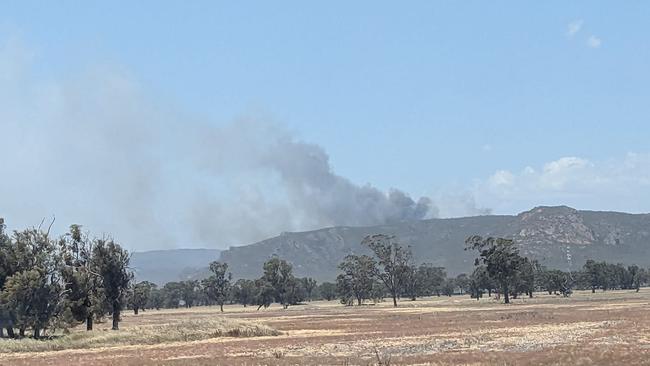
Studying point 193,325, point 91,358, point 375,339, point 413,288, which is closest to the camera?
point 91,358

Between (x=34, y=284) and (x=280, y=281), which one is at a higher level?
(x=280, y=281)

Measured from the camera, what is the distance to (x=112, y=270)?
82312mm

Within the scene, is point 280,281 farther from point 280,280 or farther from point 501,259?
point 501,259

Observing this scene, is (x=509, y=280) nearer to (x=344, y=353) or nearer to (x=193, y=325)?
(x=193, y=325)

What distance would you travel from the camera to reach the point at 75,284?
70438 mm

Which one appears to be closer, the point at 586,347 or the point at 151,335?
the point at 586,347

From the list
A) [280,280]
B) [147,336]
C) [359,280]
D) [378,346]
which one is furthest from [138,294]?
[378,346]

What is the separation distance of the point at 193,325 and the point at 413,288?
441 feet

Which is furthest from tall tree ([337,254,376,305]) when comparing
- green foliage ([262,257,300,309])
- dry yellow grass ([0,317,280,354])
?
dry yellow grass ([0,317,280,354])

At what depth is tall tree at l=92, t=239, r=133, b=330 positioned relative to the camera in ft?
265

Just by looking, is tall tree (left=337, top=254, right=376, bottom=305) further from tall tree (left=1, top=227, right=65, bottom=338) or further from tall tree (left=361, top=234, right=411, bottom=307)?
tall tree (left=1, top=227, right=65, bottom=338)

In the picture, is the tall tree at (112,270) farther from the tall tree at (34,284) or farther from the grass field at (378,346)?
Answer: the grass field at (378,346)

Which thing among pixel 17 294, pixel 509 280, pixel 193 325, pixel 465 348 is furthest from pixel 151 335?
pixel 509 280

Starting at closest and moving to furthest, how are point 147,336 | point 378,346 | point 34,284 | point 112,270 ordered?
point 378,346 → point 147,336 → point 34,284 → point 112,270
